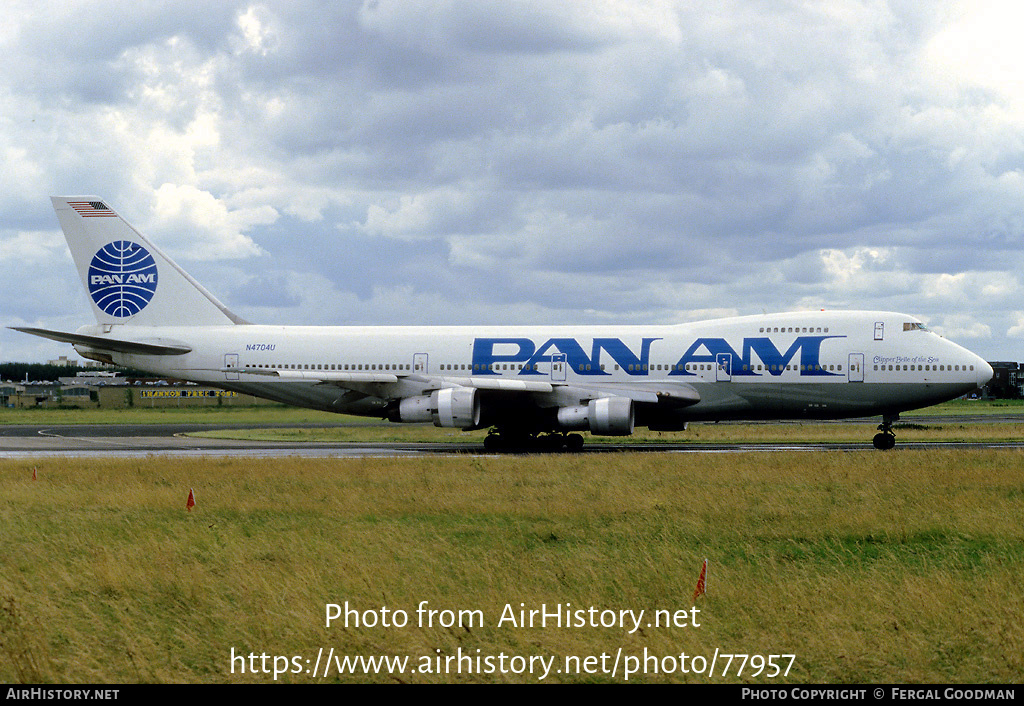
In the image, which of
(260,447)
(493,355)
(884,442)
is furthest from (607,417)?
(260,447)

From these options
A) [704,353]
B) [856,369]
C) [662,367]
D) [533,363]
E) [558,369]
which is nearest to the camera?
[856,369]

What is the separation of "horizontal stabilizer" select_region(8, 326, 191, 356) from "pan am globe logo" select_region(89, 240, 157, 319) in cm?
212

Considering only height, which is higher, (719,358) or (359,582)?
(719,358)

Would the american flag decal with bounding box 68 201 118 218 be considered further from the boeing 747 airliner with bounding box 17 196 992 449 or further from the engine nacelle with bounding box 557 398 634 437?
the engine nacelle with bounding box 557 398 634 437

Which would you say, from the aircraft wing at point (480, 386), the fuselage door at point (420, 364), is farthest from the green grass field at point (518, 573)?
the fuselage door at point (420, 364)

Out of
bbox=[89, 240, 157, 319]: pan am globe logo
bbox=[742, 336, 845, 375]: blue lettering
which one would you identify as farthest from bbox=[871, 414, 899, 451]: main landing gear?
bbox=[89, 240, 157, 319]: pan am globe logo

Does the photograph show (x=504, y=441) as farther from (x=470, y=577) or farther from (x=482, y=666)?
(x=482, y=666)

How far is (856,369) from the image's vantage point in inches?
1378

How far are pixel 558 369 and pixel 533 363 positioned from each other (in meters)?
1.00

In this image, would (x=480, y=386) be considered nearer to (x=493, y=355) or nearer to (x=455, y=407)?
(x=455, y=407)

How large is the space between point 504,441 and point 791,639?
28.5m

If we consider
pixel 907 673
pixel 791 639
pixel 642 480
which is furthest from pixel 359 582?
pixel 642 480

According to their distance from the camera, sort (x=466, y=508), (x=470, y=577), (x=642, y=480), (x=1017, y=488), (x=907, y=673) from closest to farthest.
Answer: (x=907, y=673), (x=470, y=577), (x=466, y=508), (x=1017, y=488), (x=642, y=480)

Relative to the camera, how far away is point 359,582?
38.7 ft
